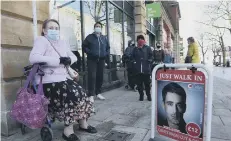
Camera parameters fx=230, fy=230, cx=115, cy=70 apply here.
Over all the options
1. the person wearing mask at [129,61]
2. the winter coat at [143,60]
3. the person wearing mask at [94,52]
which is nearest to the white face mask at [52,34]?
the person wearing mask at [94,52]

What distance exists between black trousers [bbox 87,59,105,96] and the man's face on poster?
121 inches

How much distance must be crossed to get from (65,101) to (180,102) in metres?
1.40

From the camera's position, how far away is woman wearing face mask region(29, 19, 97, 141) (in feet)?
9.48

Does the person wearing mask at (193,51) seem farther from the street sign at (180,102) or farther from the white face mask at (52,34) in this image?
the white face mask at (52,34)

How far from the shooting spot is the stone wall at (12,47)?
323 centimetres

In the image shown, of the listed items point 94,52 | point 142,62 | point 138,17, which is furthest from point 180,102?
point 138,17

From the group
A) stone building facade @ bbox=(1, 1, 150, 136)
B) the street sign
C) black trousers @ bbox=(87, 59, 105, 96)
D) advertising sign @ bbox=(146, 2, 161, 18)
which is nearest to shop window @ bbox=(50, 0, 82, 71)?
black trousers @ bbox=(87, 59, 105, 96)

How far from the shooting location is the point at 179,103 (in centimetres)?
240

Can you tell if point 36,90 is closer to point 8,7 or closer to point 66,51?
point 66,51

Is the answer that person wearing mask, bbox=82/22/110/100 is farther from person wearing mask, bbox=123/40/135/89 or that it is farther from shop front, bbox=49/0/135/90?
person wearing mask, bbox=123/40/135/89

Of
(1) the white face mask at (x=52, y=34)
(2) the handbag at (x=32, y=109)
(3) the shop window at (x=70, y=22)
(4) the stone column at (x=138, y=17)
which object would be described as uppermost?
(4) the stone column at (x=138, y=17)

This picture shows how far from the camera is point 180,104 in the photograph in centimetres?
239

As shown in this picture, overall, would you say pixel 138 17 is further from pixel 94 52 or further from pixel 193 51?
pixel 94 52

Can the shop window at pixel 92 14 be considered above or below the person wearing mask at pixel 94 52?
above
